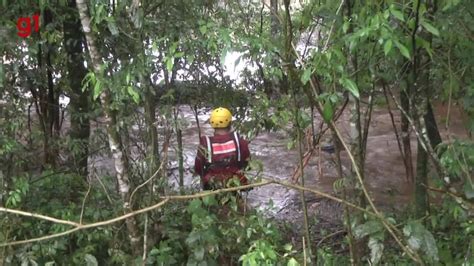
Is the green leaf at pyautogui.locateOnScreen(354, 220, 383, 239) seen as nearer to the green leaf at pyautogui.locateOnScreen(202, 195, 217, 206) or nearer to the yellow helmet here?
the green leaf at pyautogui.locateOnScreen(202, 195, 217, 206)

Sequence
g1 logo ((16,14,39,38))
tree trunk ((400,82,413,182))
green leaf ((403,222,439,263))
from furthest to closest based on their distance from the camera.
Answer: g1 logo ((16,14,39,38)) → tree trunk ((400,82,413,182)) → green leaf ((403,222,439,263))

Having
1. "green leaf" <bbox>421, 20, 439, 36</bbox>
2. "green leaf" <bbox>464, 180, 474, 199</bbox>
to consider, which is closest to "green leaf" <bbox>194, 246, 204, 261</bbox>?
"green leaf" <bbox>464, 180, 474, 199</bbox>

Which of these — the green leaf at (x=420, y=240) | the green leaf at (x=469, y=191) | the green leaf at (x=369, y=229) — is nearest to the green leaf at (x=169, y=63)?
the green leaf at (x=369, y=229)

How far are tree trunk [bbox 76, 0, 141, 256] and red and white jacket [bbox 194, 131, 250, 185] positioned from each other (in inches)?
44.3

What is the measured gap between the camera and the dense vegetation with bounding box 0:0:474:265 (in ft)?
9.80

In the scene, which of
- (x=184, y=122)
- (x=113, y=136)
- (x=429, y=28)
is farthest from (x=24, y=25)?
(x=429, y=28)

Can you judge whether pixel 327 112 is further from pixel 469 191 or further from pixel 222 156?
pixel 222 156

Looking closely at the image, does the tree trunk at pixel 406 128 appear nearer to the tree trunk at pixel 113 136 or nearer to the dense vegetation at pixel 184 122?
the dense vegetation at pixel 184 122

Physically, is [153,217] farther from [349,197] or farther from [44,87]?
[44,87]

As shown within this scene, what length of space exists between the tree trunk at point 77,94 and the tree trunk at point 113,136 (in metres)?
1.31

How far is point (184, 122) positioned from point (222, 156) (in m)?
0.90

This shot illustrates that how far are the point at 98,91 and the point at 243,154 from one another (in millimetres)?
1928

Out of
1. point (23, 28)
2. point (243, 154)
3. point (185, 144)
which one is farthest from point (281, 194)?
point (23, 28)

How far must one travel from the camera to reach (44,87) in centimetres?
589
